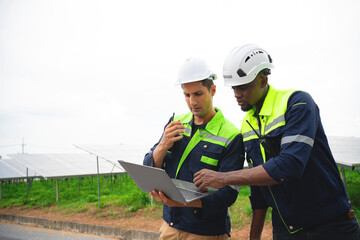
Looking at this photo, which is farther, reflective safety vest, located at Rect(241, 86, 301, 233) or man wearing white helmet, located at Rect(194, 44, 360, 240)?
reflective safety vest, located at Rect(241, 86, 301, 233)

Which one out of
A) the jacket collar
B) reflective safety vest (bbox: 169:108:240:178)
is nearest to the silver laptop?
reflective safety vest (bbox: 169:108:240:178)

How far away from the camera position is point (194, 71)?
→ 2.46m

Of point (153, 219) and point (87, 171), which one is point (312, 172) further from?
point (87, 171)

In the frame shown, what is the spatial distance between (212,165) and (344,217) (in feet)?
2.93

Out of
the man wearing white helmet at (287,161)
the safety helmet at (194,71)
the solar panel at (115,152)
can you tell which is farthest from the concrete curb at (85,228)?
the man wearing white helmet at (287,161)

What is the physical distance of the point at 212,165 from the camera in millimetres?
2297

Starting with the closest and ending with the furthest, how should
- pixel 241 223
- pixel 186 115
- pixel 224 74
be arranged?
pixel 224 74 < pixel 186 115 < pixel 241 223

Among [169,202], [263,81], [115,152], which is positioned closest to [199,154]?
[169,202]

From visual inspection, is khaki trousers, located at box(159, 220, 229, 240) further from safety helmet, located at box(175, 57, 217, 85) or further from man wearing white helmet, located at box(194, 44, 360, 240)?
safety helmet, located at box(175, 57, 217, 85)

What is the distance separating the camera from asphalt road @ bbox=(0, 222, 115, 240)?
7098 millimetres

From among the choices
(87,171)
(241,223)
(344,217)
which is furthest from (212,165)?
(87,171)

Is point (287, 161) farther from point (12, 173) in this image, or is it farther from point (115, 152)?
point (12, 173)

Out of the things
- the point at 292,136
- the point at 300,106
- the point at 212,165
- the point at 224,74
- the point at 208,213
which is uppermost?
the point at 224,74

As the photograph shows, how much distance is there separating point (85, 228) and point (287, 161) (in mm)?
7134
